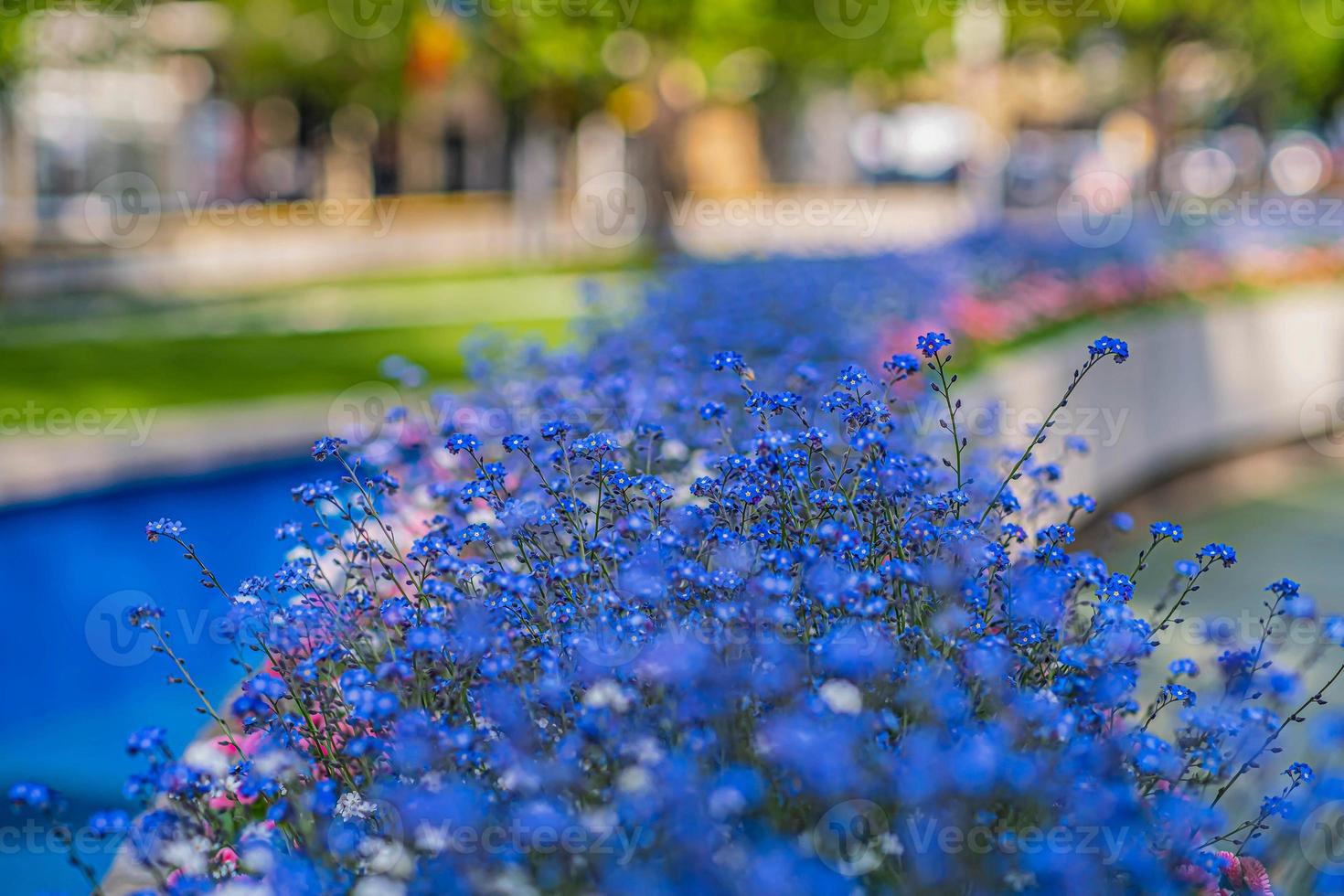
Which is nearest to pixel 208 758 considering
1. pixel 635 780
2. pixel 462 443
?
pixel 462 443

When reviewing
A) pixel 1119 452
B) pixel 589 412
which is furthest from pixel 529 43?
pixel 589 412

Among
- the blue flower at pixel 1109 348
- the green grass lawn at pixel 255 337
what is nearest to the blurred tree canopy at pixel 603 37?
the green grass lawn at pixel 255 337

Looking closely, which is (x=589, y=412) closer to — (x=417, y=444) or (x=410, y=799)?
(x=417, y=444)

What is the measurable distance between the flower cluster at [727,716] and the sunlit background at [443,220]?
8.62 feet

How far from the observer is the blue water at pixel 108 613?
5.93 m

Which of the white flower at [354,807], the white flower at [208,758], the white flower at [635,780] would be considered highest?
the white flower at [208,758]

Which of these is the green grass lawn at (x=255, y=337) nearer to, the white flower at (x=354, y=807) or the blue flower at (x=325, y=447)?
the blue flower at (x=325, y=447)

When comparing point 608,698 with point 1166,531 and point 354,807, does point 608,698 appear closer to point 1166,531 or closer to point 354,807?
point 354,807

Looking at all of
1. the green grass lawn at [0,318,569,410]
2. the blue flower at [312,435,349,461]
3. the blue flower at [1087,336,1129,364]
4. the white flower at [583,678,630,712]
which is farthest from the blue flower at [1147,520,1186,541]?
the green grass lawn at [0,318,569,410]

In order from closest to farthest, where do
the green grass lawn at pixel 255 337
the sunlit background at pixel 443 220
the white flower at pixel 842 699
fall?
the white flower at pixel 842 699, the sunlit background at pixel 443 220, the green grass lawn at pixel 255 337

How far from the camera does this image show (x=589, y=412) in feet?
14.9

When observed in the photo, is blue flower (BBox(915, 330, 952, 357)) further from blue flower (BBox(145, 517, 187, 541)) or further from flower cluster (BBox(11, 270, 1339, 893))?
blue flower (BBox(145, 517, 187, 541))

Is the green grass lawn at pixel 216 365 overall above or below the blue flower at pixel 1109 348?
above

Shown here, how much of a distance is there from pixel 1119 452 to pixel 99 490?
5959mm
